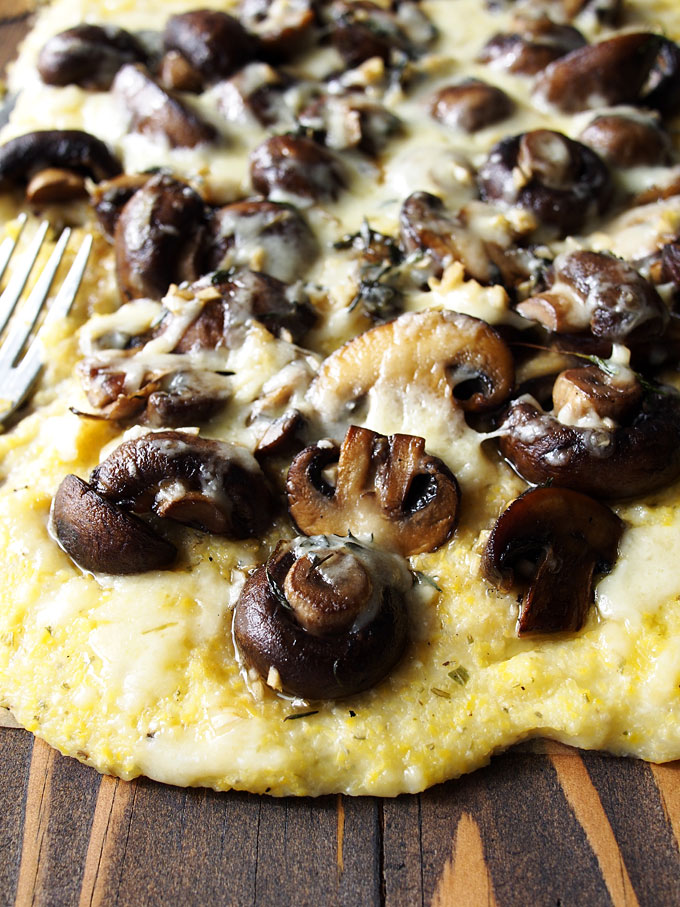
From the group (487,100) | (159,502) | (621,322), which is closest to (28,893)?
(159,502)

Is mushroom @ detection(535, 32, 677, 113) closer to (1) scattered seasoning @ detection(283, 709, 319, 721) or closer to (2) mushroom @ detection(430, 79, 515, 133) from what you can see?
(2) mushroom @ detection(430, 79, 515, 133)

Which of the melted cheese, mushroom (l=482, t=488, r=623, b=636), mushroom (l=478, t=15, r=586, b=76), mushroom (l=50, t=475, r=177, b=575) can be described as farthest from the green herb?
mushroom (l=478, t=15, r=586, b=76)

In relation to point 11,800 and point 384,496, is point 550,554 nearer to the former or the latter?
point 384,496

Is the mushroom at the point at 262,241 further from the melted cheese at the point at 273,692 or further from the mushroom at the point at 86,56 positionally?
the mushroom at the point at 86,56

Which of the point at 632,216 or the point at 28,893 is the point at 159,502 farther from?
the point at 632,216

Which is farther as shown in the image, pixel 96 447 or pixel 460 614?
pixel 96 447

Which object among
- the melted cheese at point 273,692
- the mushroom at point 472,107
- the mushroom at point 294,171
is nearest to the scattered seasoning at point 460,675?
the melted cheese at point 273,692
